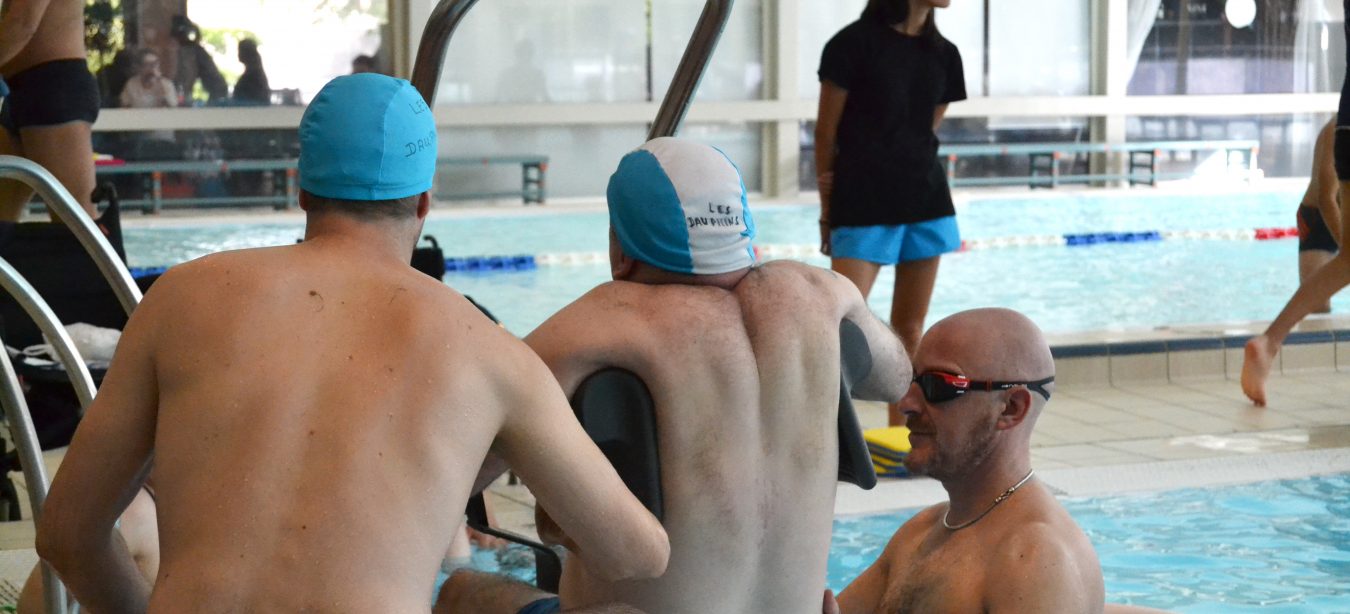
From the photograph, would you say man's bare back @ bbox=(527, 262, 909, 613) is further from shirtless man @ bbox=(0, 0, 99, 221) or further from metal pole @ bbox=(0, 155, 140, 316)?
shirtless man @ bbox=(0, 0, 99, 221)

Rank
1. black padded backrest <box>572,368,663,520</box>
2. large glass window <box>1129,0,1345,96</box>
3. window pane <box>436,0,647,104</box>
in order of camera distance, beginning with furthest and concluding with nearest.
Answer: large glass window <box>1129,0,1345,96</box>, window pane <box>436,0,647,104</box>, black padded backrest <box>572,368,663,520</box>

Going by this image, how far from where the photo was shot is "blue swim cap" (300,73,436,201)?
5.51 feet

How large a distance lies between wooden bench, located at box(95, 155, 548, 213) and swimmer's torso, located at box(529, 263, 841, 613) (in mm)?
14146

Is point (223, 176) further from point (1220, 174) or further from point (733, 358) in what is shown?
point (733, 358)

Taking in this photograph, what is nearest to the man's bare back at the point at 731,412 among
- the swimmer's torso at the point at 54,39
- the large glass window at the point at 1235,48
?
the swimmer's torso at the point at 54,39

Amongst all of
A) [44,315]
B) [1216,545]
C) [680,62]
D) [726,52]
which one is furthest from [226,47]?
[680,62]

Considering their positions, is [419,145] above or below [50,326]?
above

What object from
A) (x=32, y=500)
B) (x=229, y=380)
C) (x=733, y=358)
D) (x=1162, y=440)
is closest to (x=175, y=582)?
(x=229, y=380)

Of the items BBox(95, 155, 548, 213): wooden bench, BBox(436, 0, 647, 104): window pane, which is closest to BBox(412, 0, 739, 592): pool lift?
BBox(95, 155, 548, 213): wooden bench

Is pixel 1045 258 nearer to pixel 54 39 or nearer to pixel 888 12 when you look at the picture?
pixel 888 12

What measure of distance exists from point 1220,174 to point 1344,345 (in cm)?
1392

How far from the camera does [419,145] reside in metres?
1.74

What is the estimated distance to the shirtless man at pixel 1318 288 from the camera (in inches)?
202

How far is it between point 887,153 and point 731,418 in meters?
2.93
